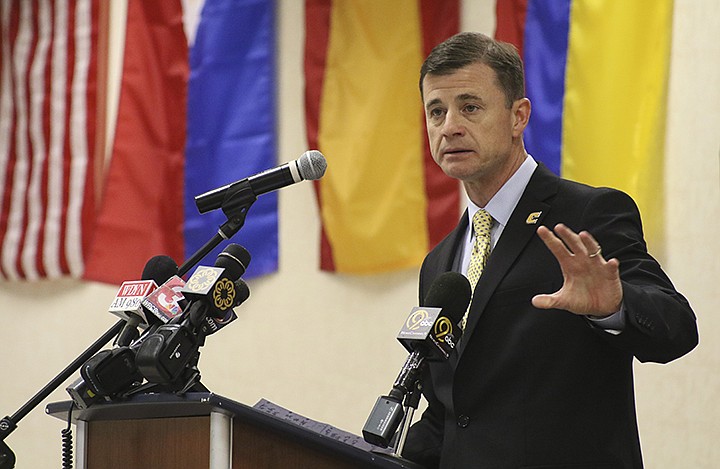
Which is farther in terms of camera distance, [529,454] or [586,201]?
[586,201]

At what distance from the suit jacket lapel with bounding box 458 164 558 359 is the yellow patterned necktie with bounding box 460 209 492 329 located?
0.17ft

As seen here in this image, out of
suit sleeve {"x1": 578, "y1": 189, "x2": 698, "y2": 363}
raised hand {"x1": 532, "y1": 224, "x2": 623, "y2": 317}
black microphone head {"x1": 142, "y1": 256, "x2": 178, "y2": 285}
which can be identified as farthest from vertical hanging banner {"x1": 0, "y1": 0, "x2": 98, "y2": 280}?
raised hand {"x1": 532, "y1": 224, "x2": 623, "y2": 317}

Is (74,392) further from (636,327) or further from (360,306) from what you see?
(360,306)

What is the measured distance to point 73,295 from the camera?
19.3ft

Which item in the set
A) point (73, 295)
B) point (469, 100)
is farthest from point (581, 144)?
point (73, 295)

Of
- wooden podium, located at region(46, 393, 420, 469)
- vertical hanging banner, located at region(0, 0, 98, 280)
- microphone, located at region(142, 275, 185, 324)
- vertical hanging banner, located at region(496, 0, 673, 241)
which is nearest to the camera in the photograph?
wooden podium, located at region(46, 393, 420, 469)

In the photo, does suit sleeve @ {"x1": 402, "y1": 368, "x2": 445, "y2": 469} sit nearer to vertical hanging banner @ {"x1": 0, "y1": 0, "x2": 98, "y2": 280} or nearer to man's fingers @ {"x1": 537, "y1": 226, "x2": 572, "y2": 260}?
man's fingers @ {"x1": 537, "y1": 226, "x2": 572, "y2": 260}

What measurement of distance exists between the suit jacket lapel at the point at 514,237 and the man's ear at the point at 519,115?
14 centimetres

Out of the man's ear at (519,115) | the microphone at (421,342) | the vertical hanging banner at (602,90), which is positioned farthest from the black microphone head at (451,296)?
the vertical hanging banner at (602,90)

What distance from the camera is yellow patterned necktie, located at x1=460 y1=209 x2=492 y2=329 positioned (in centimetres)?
225

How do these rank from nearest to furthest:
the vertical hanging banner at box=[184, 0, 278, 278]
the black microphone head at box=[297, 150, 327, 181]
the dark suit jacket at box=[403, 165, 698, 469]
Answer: the dark suit jacket at box=[403, 165, 698, 469], the black microphone head at box=[297, 150, 327, 181], the vertical hanging banner at box=[184, 0, 278, 278]

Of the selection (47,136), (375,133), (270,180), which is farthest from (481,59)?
(47,136)

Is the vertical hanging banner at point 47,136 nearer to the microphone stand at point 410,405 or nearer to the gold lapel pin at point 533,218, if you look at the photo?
the gold lapel pin at point 533,218

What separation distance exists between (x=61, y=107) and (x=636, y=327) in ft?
15.6
